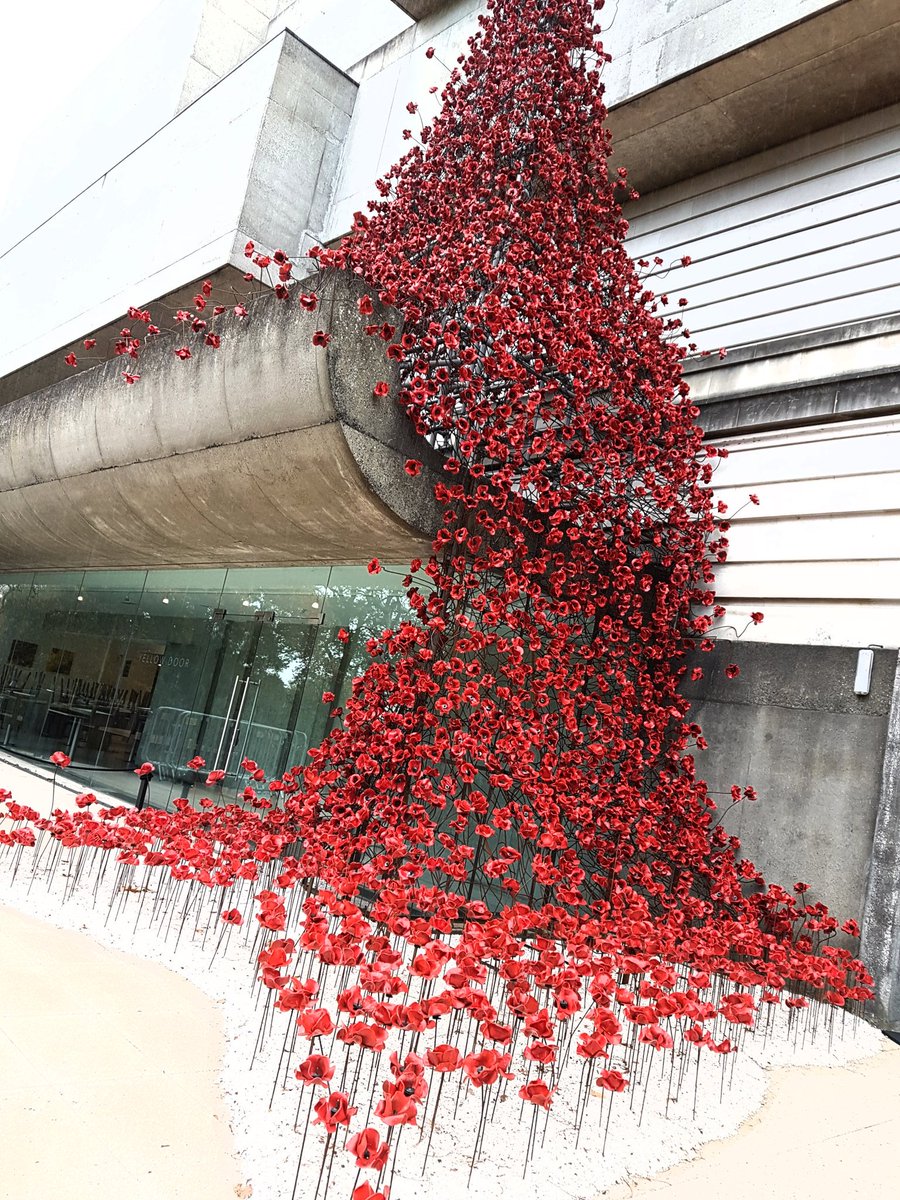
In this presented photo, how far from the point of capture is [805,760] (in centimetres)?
621

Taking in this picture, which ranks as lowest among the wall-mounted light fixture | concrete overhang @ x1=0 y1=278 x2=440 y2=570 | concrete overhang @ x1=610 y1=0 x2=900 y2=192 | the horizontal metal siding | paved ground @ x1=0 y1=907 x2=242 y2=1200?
paved ground @ x1=0 y1=907 x2=242 y2=1200

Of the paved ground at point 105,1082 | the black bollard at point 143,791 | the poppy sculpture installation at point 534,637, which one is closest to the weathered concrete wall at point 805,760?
the poppy sculpture installation at point 534,637

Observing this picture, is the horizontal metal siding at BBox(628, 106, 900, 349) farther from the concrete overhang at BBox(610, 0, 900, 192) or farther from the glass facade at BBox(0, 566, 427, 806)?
the glass facade at BBox(0, 566, 427, 806)

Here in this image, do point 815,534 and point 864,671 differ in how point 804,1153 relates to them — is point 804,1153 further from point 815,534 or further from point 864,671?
point 815,534

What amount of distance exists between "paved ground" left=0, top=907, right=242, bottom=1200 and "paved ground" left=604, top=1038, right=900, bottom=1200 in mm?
Result: 1311

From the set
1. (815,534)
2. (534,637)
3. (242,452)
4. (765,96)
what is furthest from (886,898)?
(765,96)

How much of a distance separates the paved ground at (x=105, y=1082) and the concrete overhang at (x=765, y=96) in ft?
26.8

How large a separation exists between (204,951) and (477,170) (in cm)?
Answer: 640

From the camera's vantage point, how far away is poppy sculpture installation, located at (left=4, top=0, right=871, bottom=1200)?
5.11m

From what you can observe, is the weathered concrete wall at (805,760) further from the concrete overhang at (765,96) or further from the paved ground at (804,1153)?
the concrete overhang at (765,96)

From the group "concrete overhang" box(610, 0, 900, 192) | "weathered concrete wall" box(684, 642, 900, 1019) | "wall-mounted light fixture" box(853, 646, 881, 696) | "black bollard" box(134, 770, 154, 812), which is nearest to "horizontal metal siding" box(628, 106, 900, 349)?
"concrete overhang" box(610, 0, 900, 192)

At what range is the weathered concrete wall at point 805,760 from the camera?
5812 millimetres

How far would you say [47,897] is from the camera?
5.10m

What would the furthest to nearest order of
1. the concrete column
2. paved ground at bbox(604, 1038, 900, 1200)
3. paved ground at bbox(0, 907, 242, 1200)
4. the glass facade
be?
the glass facade → the concrete column → paved ground at bbox(604, 1038, 900, 1200) → paved ground at bbox(0, 907, 242, 1200)
